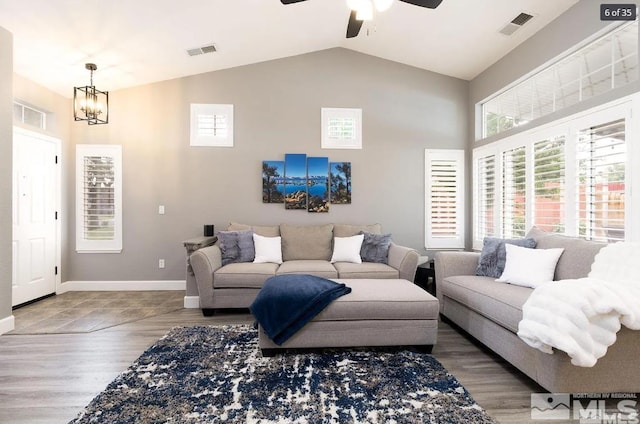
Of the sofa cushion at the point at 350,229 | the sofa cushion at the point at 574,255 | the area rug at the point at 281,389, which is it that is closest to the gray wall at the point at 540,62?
the sofa cushion at the point at 574,255

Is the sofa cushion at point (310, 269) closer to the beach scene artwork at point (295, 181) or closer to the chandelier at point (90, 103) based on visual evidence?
the beach scene artwork at point (295, 181)

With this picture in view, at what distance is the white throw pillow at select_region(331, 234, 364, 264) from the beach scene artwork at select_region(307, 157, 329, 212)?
0.69 metres

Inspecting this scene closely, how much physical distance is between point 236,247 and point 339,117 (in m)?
2.40

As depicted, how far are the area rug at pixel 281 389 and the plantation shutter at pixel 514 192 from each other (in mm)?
2291

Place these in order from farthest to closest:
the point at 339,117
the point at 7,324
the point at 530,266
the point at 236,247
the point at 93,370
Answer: the point at 339,117 → the point at 236,247 → the point at 7,324 → the point at 530,266 → the point at 93,370

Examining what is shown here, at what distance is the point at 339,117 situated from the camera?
448 cm

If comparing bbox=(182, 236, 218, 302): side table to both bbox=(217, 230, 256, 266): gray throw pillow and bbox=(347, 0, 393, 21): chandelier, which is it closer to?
bbox=(217, 230, 256, 266): gray throw pillow

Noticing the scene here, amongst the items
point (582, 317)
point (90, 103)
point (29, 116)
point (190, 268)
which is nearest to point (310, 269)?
point (190, 268)

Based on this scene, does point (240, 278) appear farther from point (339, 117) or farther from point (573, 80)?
point (573, 80)

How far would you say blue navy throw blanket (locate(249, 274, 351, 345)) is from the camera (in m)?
2.22

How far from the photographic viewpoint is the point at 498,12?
10.2 ft

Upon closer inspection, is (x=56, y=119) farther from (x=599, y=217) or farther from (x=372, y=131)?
(x=599, y=217)

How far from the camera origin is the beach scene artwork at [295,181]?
4.38m

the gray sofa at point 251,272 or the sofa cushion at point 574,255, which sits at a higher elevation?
the sofa cushion at point 574,255
